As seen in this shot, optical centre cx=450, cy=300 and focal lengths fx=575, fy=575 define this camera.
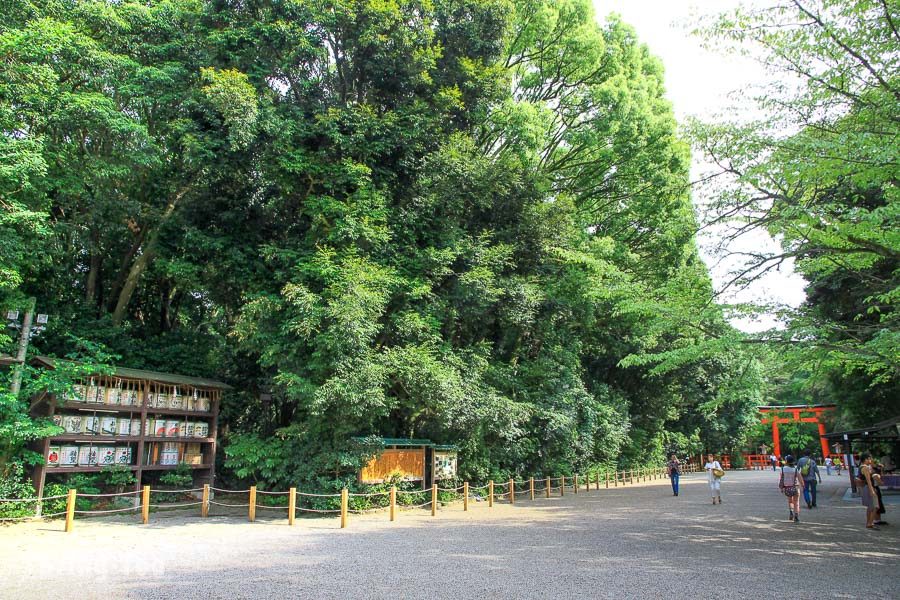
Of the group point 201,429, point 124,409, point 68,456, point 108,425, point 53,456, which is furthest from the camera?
point 201,429

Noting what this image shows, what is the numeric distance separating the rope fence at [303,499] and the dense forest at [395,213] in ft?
2.33

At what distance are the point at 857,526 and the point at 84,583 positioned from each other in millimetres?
13653

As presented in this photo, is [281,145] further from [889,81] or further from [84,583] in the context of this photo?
[889,81]

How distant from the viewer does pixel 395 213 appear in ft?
53.4

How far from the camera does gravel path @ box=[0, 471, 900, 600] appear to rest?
6426 millimetres

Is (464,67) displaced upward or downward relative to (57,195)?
upward

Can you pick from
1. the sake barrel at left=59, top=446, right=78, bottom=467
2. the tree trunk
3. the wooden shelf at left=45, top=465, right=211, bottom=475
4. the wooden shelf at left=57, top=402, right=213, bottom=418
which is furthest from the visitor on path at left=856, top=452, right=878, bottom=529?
the tree trunk

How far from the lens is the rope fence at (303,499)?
11812 millimetres

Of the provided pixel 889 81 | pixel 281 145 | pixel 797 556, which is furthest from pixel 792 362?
pixel 281 145

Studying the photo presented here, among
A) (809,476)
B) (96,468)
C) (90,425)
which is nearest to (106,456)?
(96,468)

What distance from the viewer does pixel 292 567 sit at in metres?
7.61

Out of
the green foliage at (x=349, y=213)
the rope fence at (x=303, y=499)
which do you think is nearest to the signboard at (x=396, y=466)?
the rope fence at (x=303, y=499)

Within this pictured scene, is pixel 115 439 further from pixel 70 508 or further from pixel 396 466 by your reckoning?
pixel 396 466

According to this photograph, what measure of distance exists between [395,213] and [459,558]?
33.5 feet
